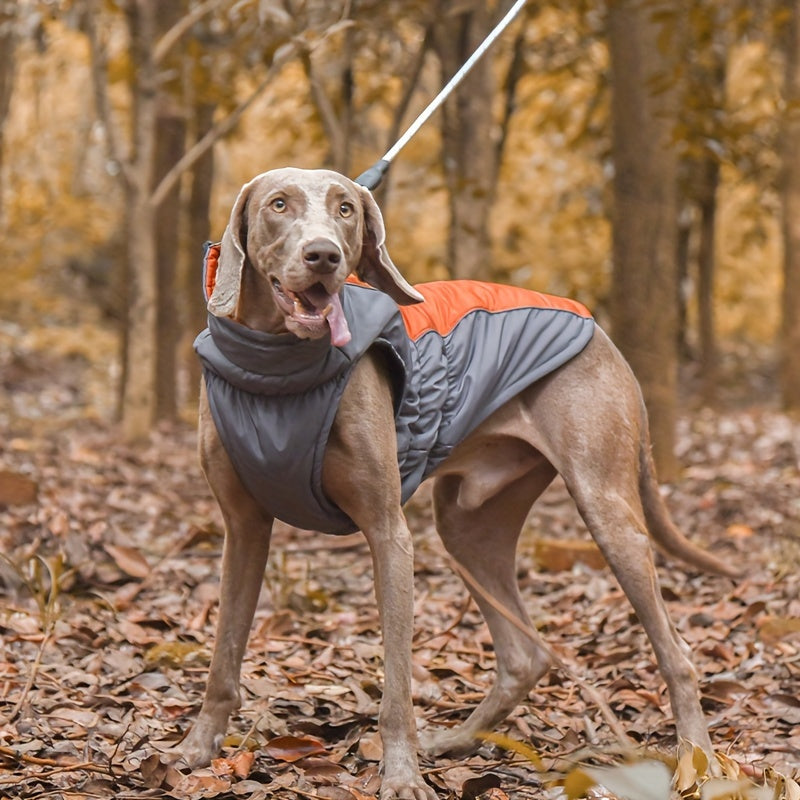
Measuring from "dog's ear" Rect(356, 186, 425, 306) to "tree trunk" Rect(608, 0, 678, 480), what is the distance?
474cm

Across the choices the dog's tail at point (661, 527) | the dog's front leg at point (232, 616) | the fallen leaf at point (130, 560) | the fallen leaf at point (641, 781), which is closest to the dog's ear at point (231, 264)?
the dog's front leg at point (232, 616)

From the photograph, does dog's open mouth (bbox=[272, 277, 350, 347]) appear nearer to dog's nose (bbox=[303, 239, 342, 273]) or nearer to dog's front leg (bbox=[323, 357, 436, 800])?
dog's nose (bbox=[303, 239, 342, 273])

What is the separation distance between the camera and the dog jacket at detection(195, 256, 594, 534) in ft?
11.4

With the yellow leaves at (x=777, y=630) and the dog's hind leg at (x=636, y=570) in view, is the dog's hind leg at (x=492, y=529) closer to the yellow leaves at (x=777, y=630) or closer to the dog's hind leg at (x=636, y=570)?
the dog's hind leg at (x=636, y=570)

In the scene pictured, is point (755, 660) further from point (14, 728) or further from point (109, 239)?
point (109, 239)

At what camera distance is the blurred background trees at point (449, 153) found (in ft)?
26.8

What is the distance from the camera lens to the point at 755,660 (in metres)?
4.92

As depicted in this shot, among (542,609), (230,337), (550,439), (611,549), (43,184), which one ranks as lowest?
(542,609)

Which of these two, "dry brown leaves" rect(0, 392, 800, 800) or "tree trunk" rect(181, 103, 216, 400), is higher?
"tree trunk" rect(181, 103, 216, 400)

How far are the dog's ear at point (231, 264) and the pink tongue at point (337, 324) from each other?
11.0 inches

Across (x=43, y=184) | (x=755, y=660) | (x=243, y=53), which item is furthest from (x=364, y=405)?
(x=43, y=184)

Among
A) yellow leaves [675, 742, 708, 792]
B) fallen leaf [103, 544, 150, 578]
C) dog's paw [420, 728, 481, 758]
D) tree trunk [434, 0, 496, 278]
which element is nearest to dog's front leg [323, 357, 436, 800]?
dog's paw [420, 728, 481, 758]

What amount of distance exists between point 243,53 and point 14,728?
756cm

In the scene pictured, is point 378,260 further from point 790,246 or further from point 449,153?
point 790,246
